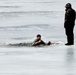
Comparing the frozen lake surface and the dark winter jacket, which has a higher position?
the dark winter jacket

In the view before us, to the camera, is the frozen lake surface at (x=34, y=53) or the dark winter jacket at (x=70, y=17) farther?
the dark winter jacket at (x=70, y=17)

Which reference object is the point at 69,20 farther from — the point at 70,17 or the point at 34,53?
the point at 34,53

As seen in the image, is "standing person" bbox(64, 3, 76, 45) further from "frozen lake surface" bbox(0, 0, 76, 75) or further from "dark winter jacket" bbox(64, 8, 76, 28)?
"frozen lake surface" bbox(0, 0, 76, 75)

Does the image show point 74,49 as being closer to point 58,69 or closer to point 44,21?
point 58,69

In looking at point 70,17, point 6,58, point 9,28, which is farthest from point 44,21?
point 6,58

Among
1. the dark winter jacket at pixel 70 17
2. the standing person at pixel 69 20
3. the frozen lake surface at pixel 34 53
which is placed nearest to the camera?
the frozen lake surface at pixel 34 53

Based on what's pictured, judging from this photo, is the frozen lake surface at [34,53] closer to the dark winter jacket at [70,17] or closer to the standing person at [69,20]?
the standing person at [69,20]

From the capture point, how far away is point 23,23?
2467 centimetres

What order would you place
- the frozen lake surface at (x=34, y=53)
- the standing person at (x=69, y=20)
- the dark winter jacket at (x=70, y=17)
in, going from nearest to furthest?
the frozen lake surface at (x=34, y=53) < the standing person at (x=69, y=20) < the dark winter jacket at (x=70, y=17)

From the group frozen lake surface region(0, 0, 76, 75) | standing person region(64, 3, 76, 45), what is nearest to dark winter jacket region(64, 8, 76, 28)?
standing person region(64, 3, 76, 45)

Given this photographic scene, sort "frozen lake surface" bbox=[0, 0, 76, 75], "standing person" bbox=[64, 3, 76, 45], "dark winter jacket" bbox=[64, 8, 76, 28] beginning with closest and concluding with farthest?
"frozen lake surface" bbox=[0, 0, 76, 75]
"standing person" bbox=[64, 3, 76, 45]
"dark winter jacket" bbox=[64, 8, 76, 28]

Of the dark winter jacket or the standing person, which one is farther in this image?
the dark winter jacket

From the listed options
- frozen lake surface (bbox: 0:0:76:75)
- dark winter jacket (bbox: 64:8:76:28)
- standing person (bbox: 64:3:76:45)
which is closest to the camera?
frozen lake surface (bbox: 0:0:76:75)

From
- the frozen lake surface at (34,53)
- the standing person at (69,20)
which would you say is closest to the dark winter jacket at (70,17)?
the standing person at (69,20)
